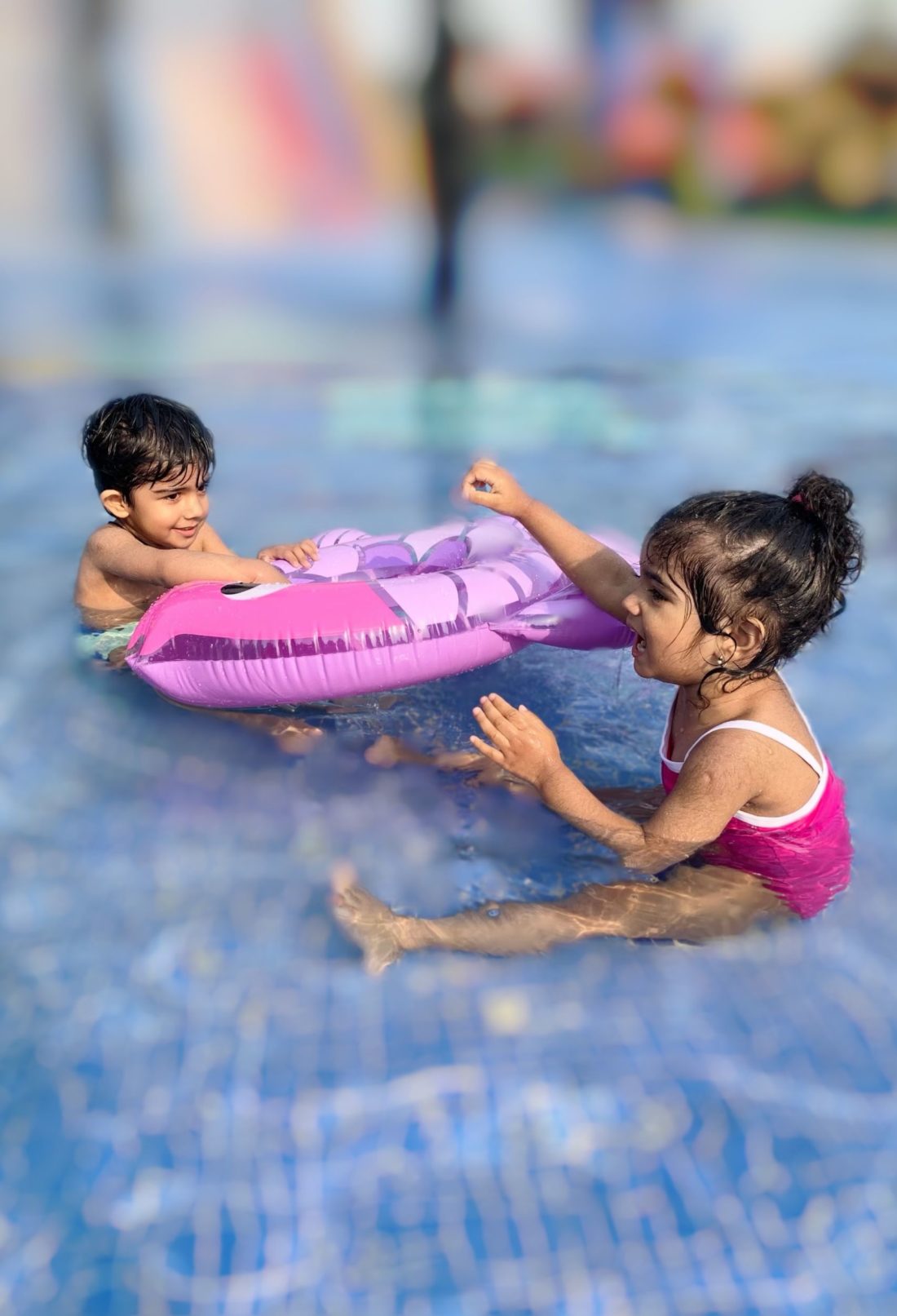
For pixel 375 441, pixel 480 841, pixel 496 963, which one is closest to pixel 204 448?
pixel 480 841

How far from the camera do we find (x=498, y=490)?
2773 millimetres

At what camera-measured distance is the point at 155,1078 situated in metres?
2.19

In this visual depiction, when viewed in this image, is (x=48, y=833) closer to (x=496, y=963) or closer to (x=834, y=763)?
(x=496, y=963)

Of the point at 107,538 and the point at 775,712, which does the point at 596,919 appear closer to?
the point at 775,712

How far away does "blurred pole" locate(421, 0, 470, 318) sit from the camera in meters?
8.26

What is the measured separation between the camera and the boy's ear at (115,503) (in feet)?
10.1

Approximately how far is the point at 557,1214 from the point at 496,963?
538 mm

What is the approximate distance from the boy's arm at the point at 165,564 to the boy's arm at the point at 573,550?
0.67 metres

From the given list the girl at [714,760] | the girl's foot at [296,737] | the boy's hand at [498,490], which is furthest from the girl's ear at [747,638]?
the girl's foot at [296,737]

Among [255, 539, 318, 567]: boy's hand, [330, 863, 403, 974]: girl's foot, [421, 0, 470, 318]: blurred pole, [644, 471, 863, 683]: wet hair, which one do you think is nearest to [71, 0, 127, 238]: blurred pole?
[421, 0, 470, 318]: blurred pole

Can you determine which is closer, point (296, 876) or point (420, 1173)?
point (420, 1173)

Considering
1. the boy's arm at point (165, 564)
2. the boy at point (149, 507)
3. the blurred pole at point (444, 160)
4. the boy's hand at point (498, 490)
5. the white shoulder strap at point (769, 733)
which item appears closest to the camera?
the white shoulder strap at point (769, 733)

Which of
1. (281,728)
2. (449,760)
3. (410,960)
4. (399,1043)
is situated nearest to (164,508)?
(281,728)

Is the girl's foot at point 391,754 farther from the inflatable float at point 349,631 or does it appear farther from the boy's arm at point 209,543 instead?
the boy's arm at point 209,543
